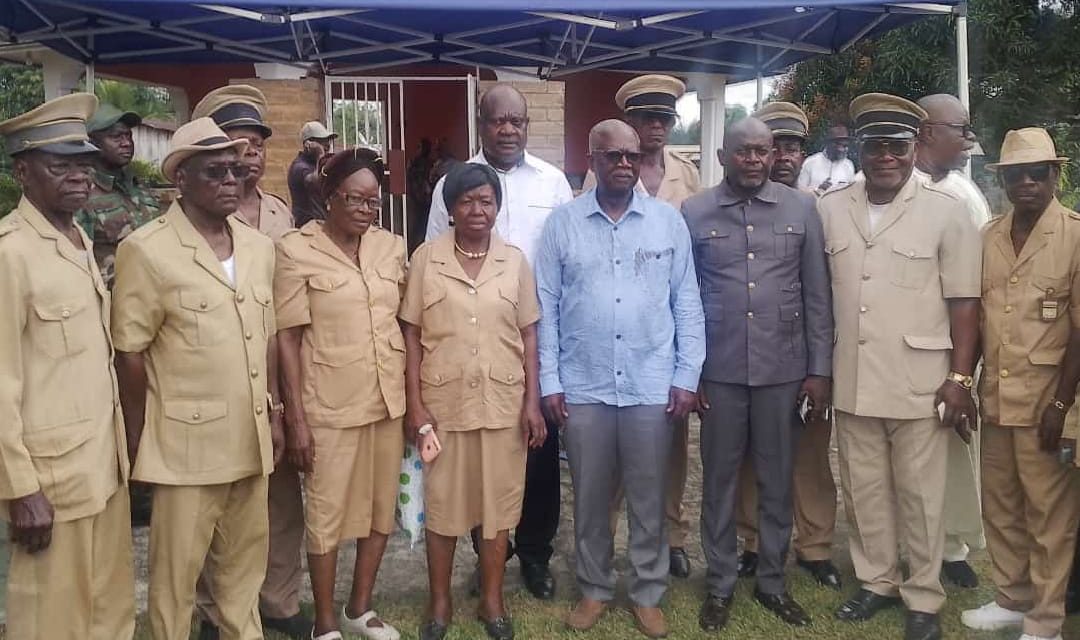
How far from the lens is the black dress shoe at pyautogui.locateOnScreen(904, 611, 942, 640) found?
3.73 m

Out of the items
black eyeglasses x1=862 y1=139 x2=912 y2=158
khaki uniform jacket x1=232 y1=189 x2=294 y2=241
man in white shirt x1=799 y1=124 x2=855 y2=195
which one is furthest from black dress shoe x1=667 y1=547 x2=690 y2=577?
man in white shirt x1=799 y1=124 x2=855 y2=195

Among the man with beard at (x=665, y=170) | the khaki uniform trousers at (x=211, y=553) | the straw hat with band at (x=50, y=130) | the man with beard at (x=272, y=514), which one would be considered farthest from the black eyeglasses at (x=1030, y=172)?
the straw hat with band at (x=50, y=130)

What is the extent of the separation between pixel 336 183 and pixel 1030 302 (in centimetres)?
262

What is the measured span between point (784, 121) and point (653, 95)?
83cm

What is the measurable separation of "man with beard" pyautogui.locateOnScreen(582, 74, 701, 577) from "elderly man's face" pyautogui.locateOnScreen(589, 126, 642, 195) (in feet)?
1.84

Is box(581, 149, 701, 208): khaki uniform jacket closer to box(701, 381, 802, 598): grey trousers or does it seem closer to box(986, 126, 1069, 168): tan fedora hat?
box(701, 381, 802, 598): grey trousers

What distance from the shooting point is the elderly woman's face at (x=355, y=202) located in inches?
136

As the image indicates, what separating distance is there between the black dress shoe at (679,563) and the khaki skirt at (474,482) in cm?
108

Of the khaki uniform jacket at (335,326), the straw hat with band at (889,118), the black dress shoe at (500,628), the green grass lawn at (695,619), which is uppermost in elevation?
the straw hat with band at (889,118)

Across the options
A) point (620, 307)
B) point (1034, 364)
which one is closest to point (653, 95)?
point (620, 307)

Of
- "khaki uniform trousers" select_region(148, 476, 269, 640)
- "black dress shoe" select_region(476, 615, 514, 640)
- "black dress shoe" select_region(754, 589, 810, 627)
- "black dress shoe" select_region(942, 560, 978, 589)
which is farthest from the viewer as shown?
"black dress shoe" select_region(942, 560, 978, 589)

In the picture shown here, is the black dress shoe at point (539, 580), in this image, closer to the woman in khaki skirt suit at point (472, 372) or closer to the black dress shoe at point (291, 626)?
the woman in khaki skirt suit at point (472, 372)

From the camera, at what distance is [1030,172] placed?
11.6ft

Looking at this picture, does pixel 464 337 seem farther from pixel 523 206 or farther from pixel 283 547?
pixel 283 547
